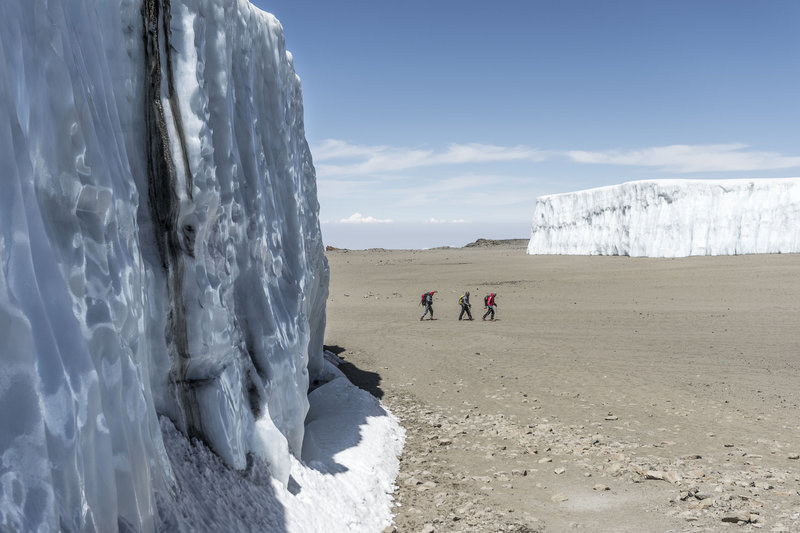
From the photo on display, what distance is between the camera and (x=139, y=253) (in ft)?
13.7

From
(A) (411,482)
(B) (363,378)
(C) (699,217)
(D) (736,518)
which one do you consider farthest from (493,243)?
(D) (736,518)

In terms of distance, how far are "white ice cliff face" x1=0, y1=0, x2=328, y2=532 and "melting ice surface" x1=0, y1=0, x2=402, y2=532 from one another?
1 centimetres

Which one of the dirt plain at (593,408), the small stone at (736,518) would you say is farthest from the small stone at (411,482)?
the small stone at (736,518)

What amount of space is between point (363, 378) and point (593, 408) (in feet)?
16.2

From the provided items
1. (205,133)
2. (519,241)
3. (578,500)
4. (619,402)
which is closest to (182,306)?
(205,133)

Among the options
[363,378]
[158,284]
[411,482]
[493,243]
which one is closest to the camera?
[158,284]

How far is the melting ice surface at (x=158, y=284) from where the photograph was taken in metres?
2.86

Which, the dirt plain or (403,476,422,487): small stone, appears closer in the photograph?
the dirt plain

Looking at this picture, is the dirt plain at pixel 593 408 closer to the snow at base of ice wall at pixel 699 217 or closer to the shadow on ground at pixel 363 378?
the shadow on ground at pixel 363 378

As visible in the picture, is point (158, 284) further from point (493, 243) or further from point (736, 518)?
point (493, 243)

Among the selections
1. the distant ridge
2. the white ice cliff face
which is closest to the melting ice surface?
the white ice cliff face

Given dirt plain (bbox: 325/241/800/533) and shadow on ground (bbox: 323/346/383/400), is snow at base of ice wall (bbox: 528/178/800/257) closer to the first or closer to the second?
dirt plain (bbox: 325/241/800/533)

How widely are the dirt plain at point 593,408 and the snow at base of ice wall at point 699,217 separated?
16883 millimetres

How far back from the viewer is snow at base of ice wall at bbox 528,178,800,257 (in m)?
39.1
